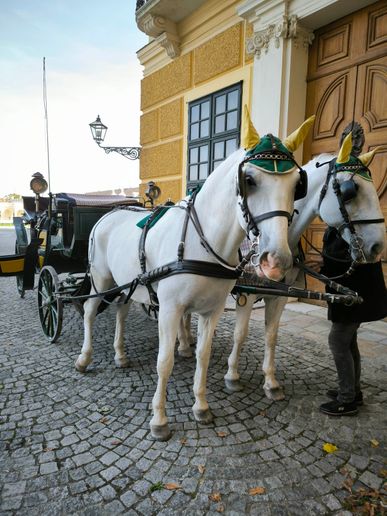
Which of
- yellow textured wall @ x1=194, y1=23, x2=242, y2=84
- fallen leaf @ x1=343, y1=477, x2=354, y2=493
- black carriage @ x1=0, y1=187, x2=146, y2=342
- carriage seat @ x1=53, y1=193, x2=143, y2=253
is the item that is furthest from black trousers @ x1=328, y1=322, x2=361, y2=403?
yellow textured wall @ x1=194, y1=23, x2=242, y2=84

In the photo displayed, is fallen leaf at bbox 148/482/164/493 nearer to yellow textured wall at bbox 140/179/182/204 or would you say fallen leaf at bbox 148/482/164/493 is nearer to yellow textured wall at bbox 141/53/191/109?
yellow textured wall at bbox 140/179/182/204

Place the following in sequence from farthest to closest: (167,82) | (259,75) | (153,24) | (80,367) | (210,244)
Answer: (167,82)
(153,24)
(259,75)
(80,367)
(210,244)

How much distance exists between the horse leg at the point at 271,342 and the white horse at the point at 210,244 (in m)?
0.61

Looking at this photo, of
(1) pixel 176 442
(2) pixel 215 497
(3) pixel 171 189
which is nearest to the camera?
(2) pixel 215 497

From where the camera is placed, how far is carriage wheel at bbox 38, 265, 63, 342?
3518 mm

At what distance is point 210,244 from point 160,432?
1271 millimetres

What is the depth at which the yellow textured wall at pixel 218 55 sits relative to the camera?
5.66 m

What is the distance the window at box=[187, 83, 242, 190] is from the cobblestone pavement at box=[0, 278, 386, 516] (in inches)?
157

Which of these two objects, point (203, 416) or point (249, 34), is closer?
point (203, 416)

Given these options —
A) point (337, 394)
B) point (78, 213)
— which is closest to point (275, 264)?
point (337, 394)

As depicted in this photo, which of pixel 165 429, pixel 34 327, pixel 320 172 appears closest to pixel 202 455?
pixel 165 429

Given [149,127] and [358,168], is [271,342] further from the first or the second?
[149,127]

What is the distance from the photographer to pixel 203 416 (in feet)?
7.45

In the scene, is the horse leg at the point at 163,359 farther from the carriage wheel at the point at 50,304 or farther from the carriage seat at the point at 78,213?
the carriage seat at the point at 78,213
